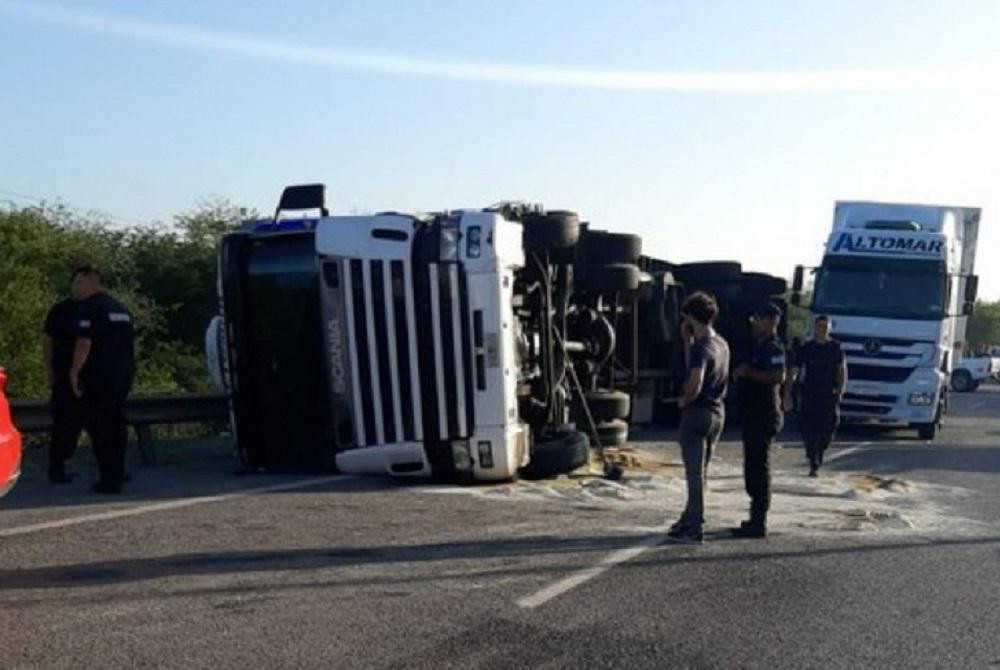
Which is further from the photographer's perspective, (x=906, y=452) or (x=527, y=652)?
(x=906, y=452)

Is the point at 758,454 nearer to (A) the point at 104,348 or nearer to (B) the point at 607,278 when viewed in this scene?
(A) the point at 104,348

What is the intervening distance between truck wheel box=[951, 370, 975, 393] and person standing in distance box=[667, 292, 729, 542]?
141 ft

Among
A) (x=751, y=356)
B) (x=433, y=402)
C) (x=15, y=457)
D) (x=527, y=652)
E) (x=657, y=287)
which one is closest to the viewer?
(x=527, y=652)

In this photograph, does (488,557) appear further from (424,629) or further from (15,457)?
(15,457)

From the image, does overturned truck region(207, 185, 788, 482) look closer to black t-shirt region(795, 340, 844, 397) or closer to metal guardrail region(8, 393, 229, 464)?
metal guardrail region(8, 393, 229, 464)

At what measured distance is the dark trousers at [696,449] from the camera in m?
9.34

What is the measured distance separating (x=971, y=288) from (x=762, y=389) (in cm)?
1424

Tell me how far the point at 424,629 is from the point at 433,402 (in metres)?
5.04

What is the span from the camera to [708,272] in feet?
76.3

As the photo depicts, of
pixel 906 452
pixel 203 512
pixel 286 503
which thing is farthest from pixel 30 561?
pixel 906 452

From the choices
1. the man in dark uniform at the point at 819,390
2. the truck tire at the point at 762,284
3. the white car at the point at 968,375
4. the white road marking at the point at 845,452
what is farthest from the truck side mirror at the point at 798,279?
the white car at the point at 968,375

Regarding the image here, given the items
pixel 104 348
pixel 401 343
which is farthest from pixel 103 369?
pixel 401 343

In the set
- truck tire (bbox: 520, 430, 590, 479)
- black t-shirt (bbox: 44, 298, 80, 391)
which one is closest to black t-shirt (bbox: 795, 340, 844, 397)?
truck tire (bbox: 520, 430, 590, 479)

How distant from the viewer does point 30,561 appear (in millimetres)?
7805
